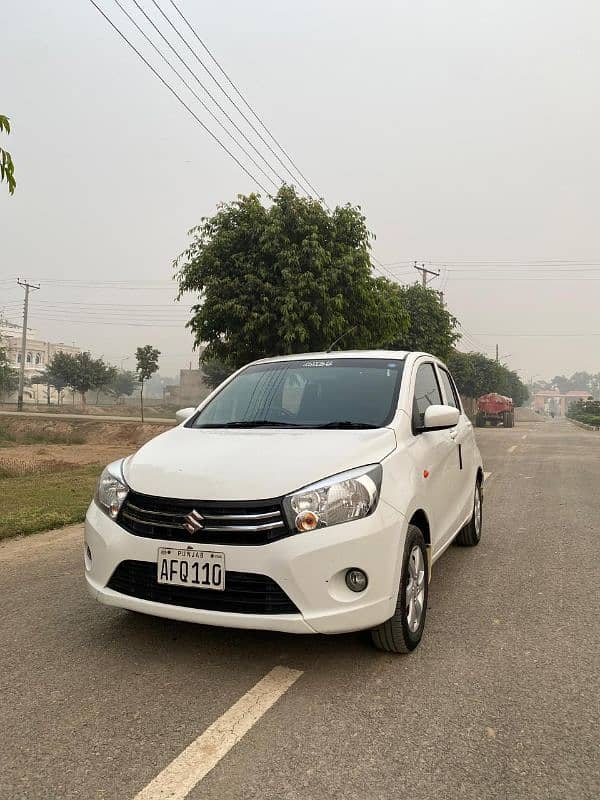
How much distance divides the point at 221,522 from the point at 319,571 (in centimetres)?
50

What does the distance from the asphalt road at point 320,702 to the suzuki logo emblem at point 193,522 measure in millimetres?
731

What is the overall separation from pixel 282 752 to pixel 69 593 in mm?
2562

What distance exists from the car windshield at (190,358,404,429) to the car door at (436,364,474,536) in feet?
2.93

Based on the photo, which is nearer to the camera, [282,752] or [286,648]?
[282,752]

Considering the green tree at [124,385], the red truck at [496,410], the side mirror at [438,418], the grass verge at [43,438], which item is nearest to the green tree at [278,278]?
the side mirror at [438,418]

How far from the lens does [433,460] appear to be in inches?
163

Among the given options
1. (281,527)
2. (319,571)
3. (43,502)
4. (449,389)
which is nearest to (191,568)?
(281,527)

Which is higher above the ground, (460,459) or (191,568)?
(460,459)

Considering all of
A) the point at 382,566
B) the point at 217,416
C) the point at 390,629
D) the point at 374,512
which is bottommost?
the point at 390,629

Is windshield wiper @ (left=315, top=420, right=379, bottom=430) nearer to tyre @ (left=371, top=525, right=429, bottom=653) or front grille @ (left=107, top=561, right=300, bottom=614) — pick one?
tyre @ (left=371, top=525, right=429, bottom=653)

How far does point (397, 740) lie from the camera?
8.43 ft

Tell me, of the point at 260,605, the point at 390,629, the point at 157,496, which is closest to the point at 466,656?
the point at 390,629

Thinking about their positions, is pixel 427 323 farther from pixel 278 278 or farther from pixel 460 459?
pixel 460 459

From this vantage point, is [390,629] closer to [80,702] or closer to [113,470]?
[80,702]
